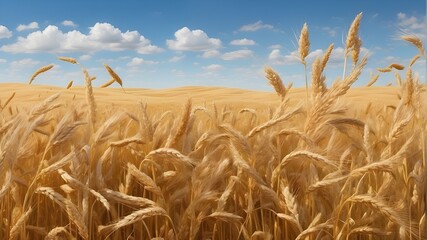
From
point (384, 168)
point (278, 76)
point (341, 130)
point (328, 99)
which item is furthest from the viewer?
point (278, 76)

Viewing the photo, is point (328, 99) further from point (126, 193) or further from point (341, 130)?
point (126, 193)

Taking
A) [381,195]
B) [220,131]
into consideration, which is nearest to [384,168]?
[381,195]

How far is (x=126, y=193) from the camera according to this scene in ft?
5.59

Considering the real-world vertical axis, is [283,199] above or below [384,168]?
below

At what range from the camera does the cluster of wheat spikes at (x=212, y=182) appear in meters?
1.60

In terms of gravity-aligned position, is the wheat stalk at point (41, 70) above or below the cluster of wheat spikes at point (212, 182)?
above

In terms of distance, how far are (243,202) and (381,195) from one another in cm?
49

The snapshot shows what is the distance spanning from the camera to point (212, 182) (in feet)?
5.41

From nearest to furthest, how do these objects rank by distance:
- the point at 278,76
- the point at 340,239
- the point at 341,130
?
the point at 340,239 < the point at 341,130 < the point at 278,76

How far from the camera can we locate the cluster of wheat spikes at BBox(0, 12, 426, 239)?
62.9 inches

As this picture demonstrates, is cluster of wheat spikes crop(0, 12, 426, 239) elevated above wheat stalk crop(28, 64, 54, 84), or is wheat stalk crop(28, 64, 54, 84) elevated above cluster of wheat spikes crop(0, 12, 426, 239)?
wheat stalk crop(28, 64, 54, 84)

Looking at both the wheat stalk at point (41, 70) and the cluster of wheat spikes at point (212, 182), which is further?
the wheat stalk at point (41, 70)

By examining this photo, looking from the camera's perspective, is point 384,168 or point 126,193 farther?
point 126,193

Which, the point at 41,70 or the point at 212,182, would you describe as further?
the point at 41,70
